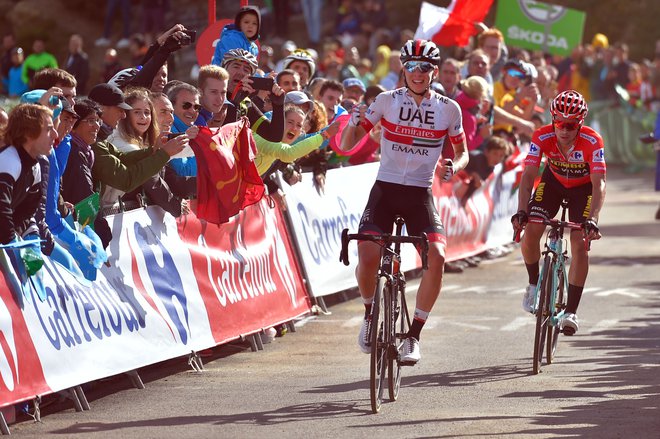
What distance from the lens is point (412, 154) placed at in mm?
10734

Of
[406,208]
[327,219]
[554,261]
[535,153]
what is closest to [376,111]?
[406,208]

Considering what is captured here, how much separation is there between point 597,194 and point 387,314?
7.84ft

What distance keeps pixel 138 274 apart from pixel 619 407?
344 cm

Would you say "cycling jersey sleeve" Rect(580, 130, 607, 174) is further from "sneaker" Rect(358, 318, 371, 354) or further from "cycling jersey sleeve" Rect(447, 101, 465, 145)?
"sneaker" Rect(358, 318, 371, 354)

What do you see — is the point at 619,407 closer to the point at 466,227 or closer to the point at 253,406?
the point at 253,406

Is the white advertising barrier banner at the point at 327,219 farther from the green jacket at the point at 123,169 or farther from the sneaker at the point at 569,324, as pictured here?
the green jacket at the point at 123,169

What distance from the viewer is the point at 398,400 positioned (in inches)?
Answer: 405

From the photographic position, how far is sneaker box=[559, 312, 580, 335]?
11883mm

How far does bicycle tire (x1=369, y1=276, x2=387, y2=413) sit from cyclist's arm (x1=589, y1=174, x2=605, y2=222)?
2.31 metres

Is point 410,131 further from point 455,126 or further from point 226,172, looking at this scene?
point 226,172

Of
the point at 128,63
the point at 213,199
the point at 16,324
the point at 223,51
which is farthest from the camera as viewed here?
the point at 128,63

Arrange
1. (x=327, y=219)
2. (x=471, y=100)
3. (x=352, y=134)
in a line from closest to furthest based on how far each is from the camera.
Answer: (x=352, y=134) → (x=327, y=219) → (x=471, y=100)

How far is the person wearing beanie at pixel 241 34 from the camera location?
1456 cm

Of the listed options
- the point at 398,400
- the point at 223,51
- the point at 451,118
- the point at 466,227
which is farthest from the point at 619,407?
the point at 466,227
